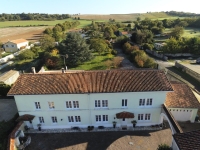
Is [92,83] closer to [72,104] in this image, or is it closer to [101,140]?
[72,104]

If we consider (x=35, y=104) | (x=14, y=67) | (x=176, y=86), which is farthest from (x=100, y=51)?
(x=35, y=104)

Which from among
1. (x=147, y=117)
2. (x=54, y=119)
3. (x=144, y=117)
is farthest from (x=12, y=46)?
(x=147, y=117)

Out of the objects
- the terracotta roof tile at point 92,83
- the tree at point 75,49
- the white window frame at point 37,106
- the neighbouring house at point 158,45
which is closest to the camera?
the terracotta roof tile at point 92,83

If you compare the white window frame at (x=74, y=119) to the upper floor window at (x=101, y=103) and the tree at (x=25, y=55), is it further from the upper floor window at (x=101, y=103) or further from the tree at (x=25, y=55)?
the tree at (x=25, y=55)

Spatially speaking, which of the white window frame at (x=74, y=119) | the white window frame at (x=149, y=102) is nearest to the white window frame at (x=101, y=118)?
the white window frame at (x=74, y=119)

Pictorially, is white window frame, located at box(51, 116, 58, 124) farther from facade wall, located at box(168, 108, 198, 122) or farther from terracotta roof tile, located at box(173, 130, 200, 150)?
facade wall, located at box(168, 108, 198, 122)

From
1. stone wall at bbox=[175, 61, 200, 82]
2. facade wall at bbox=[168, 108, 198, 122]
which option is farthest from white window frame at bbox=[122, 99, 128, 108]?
stone wall at bbox=[175, 61, 200, 82]
